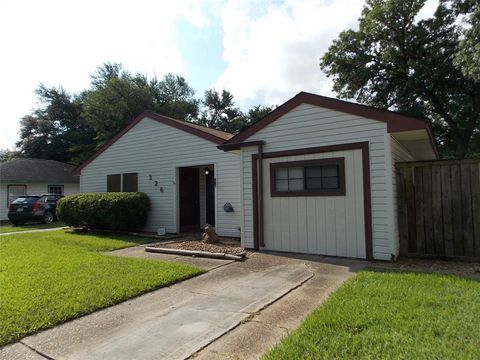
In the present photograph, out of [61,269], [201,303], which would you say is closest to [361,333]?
[201,303]

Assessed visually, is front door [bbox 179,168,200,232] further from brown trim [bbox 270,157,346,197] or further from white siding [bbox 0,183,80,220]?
white siding [bbox 0,183,80,220]

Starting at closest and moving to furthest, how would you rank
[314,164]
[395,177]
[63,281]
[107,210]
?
[63,281], [395,177], [314,164], [107,210]

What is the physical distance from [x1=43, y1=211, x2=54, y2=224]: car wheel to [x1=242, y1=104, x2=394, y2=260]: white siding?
44.3 ft

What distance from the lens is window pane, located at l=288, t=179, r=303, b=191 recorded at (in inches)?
286

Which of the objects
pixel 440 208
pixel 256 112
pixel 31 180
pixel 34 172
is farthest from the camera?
pixel 256 112

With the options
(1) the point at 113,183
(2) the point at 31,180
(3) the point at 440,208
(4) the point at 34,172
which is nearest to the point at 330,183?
(3) the point at 440,208

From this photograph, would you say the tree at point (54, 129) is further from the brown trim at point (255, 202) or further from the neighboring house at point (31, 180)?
the brown trim at point (255, 202)

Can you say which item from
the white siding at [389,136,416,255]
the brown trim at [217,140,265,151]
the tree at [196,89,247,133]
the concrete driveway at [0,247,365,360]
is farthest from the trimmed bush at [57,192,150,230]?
the tree at [196,89,247,133]

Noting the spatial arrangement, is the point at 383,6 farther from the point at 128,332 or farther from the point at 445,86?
the point at 128,332

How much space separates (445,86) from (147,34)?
1787 cm

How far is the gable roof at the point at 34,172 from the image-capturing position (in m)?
19.6

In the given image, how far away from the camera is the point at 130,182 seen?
513 inches

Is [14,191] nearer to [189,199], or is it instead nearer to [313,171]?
[189,199]

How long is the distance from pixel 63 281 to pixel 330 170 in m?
5.57
